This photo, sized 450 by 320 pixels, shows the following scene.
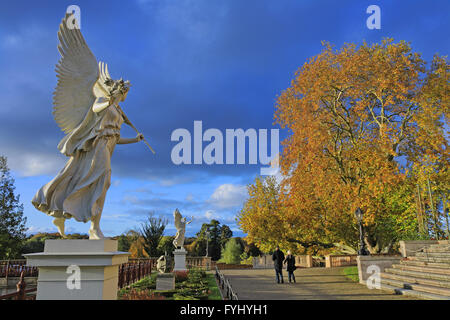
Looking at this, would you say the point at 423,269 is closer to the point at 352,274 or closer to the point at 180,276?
the point at 352,274

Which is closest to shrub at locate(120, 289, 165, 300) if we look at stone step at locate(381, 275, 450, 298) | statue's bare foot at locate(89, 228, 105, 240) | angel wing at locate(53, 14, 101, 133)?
statue's bare foot at locate(89, 228, 105, 240)

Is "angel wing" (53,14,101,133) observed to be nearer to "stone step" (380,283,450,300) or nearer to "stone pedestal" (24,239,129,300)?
"stone pedestal" (24,239,129,300)

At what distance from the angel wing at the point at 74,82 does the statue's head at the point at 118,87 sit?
0.29m

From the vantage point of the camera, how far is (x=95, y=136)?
5258 millimetres

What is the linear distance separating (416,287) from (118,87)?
11.2 metres

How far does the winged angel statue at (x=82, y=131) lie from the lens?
4.95 meters

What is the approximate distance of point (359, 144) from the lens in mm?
16312

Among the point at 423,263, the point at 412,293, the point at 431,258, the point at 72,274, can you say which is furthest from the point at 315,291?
the point at 72,274

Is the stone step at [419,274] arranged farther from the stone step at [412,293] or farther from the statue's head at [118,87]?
the statue's head at [118,87]
